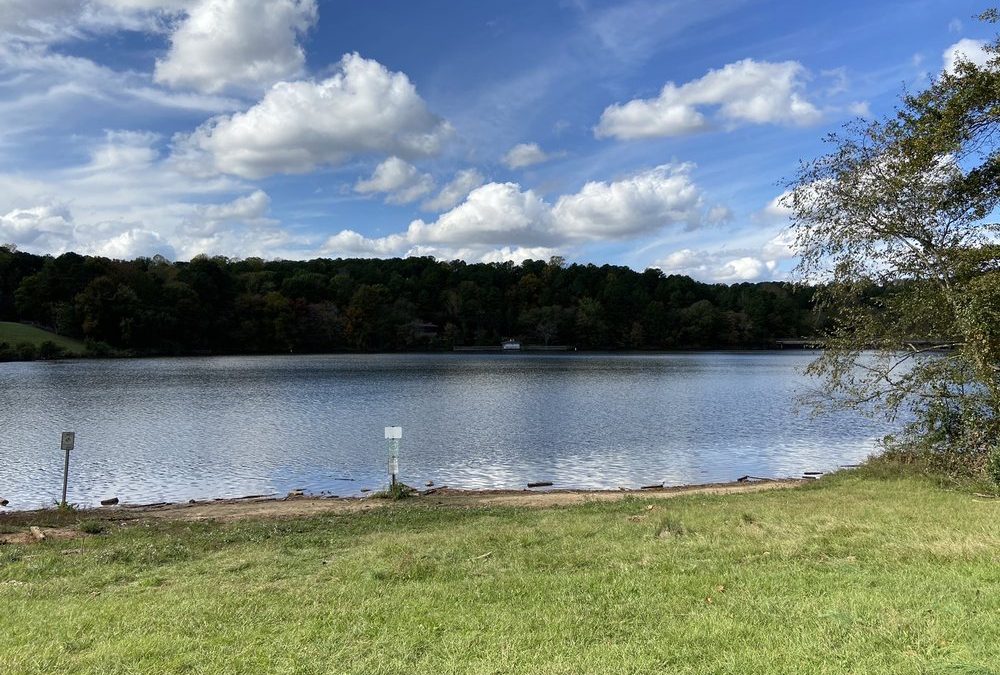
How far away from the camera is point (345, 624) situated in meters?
5.91

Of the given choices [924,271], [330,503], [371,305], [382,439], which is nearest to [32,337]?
[371,305]

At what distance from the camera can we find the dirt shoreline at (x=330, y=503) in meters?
13.9

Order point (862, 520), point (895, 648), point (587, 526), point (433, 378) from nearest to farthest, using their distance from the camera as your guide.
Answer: point (895, 648) → point (862, 520) → point (587, 526) → point (433, 378)

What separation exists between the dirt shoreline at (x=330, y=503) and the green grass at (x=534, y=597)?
11.2 feet

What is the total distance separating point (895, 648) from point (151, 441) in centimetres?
2792

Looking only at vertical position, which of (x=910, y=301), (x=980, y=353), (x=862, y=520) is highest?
(x=910, y=301)

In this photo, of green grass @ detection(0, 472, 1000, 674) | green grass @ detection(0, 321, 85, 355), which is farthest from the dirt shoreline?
green grass @ detection(0, 321, 85, 355)

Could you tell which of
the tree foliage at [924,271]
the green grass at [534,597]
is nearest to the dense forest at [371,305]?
the tree foliage at [924,271]

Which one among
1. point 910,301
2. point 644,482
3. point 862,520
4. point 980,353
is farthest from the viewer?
point 644,482

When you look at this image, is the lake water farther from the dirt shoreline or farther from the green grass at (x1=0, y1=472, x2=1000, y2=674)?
the green grass at (x1=0, y1=472, x2=1000, y2=674)

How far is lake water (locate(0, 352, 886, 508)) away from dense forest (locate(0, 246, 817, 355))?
56.7m

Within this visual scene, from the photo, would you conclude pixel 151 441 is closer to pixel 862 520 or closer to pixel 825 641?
pixel 862 520

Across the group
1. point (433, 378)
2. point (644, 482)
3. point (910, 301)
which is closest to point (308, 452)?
point (644, 482)

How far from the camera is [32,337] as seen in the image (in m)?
96.2
